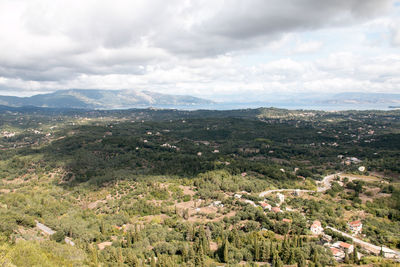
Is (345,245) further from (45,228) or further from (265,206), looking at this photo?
(45,228)

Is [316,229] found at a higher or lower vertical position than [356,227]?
lower

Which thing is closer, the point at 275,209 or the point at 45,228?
the point at 45,228

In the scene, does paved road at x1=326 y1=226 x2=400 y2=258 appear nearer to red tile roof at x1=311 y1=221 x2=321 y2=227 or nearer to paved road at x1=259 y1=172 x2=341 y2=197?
red tile roof at x1=311 y1=221 x2=321 y2=227

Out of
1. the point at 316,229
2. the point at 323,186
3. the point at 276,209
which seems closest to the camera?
the point at 316,229

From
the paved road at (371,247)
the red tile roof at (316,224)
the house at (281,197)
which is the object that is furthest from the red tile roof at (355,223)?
the house at (281,197)

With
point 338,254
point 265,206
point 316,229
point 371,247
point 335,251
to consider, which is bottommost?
point 371,247

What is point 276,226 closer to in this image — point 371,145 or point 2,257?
point 2,257

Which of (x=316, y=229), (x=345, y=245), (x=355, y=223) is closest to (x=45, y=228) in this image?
(x=316, y=229)

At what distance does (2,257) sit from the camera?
2211 centimetres

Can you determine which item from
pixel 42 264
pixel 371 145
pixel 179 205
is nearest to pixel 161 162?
pixel 179 205

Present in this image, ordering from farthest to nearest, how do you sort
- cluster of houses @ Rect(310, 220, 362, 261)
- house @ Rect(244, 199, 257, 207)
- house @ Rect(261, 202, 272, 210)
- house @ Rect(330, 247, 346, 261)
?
house @ Rect(244, 199, 257, 207), house @ Rect(261, 202, 272, 210), cluster of houses @ Rect(310, 220, 362, 261), house @ Rect(330, 247, 346, 261)

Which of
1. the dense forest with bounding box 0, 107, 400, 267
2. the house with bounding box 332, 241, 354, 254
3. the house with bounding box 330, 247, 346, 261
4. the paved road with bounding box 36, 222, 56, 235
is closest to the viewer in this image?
the dense forest with bounding box 0, 107, 400, 267

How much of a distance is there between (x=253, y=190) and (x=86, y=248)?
40.3 m

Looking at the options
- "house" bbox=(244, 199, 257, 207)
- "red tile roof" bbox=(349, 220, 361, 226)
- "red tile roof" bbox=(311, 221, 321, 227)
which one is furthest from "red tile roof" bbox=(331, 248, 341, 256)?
"house" bbox=(244, 199, 257, 207)
